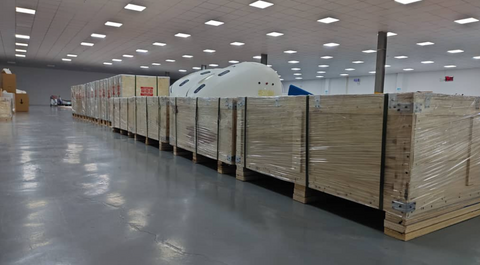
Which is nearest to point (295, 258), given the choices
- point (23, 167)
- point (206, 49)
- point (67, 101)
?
point (23, 167)

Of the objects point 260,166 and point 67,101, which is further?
point 67,101

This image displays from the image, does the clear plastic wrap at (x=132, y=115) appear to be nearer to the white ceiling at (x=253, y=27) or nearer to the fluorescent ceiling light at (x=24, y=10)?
the white ceiling at (x=253, y=27)

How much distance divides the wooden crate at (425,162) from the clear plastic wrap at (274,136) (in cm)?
103

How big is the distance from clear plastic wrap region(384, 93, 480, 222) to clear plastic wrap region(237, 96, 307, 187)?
1.04m

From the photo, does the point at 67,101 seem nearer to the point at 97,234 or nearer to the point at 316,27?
the point at 316,27

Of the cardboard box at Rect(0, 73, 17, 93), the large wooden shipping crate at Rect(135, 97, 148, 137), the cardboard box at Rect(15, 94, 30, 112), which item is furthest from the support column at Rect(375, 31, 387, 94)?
the cardboard box at Rect(15, 94, 30, 112)

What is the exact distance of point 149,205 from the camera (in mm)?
3359

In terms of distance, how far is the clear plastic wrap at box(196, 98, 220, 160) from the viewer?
16.6 feet

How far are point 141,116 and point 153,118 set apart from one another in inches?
37.9

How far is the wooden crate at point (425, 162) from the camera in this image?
8.63 feet

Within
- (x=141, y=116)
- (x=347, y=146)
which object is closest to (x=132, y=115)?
(x=141, y=116)

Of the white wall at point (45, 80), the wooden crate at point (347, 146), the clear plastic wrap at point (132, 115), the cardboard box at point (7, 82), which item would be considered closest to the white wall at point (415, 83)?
the clear plastic wrap at point (132, 115)

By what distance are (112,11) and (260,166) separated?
10.2 m

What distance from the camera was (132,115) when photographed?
8.96 m
